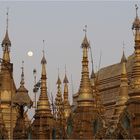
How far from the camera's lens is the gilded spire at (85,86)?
95.7 ft

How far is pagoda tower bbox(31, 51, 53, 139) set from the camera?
32188 millimetres

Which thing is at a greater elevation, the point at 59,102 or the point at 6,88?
the point at 6,88

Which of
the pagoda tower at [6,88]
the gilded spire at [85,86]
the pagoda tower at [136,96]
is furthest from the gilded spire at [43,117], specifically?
the pagoda tower at [136,96]

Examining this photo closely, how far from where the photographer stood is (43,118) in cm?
3312

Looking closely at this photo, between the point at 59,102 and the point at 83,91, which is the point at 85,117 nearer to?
the point at 83,91

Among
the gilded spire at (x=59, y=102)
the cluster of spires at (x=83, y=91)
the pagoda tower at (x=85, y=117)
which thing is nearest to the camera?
the cluster of spires at (x=83, y=91)

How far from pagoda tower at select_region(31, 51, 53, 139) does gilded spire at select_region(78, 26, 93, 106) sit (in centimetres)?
372

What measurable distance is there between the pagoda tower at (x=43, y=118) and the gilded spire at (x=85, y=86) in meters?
3.72

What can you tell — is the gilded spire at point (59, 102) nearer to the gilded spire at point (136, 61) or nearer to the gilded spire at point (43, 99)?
the gilded spire at point (43, 99)

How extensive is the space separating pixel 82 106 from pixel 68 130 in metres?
2.77

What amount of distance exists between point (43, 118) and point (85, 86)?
190 inches

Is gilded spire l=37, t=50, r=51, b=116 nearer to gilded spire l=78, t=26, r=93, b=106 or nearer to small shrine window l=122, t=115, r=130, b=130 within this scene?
gilded spire l=78, t=26, r=93, b=106

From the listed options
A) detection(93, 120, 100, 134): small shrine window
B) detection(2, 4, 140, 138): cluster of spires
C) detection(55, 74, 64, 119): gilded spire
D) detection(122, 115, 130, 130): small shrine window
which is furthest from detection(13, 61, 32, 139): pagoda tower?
detection(55, 74, 64, 119): gilded spire

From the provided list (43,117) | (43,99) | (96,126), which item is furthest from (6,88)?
(96,126)
